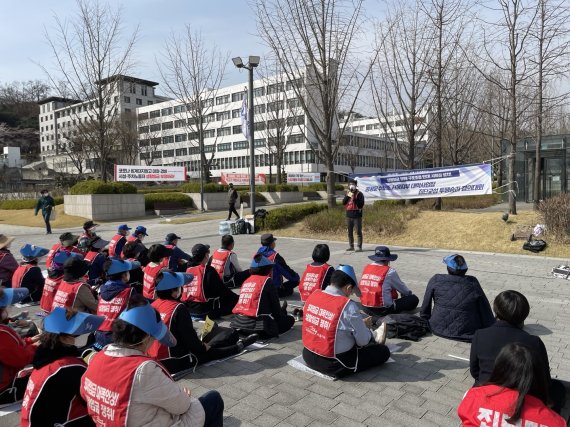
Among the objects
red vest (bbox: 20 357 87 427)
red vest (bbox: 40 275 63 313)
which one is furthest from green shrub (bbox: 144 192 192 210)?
red vest (bbox: 20 357 87 427)

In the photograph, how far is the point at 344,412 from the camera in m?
3.63

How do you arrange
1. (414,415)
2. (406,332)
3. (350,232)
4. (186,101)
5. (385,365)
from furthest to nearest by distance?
(186,101), (350,232), (406,332), (385,365), (414,415)

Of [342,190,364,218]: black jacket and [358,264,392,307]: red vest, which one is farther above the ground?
[342,190,364,218]: black jacket

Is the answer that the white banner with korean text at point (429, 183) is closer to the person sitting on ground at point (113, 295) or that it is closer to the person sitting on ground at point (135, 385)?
the person sitting on ground at point (113, 295)

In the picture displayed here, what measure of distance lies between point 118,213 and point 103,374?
2276cm

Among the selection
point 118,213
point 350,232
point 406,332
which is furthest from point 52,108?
point 406,332

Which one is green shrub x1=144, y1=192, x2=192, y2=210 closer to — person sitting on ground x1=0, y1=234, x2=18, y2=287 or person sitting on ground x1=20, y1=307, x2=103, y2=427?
person sitting on ground x1=0, y1=234, x2=18, y2=287

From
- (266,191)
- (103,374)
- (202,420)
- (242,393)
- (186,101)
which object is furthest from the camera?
(266,191)

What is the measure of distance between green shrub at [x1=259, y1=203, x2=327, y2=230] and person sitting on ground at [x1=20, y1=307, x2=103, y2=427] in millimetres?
13885

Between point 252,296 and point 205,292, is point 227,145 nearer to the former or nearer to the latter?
point 205,292

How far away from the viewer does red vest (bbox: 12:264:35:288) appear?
7079 mm

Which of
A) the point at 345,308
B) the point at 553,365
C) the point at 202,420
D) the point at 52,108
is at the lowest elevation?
the point at 553,365

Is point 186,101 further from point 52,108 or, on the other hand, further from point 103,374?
point 52,108

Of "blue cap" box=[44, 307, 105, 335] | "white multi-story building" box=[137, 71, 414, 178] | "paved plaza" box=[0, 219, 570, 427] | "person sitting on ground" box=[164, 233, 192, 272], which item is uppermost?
"white multi-story building" box=[137, 71, 414, 178]
